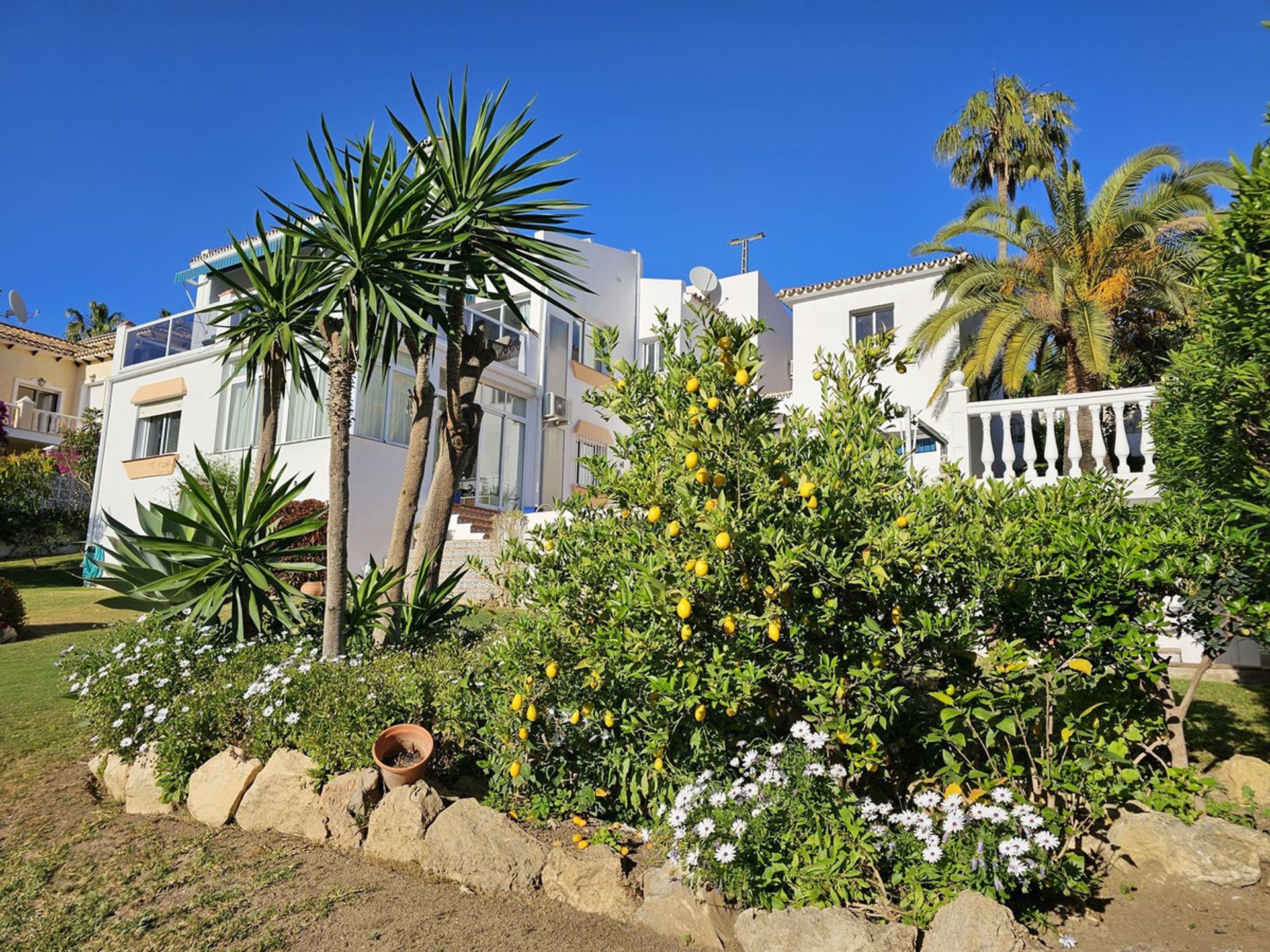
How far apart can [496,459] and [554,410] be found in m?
2.54

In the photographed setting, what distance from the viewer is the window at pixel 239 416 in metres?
19.8

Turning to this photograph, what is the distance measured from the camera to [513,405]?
23.3 m

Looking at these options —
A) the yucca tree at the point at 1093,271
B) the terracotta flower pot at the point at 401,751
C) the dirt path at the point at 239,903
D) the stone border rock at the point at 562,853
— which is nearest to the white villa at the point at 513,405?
the yucca tree at the point at 1093,271

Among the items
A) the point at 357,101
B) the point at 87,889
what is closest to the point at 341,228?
the point at 357,101

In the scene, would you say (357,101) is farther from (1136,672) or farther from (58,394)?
(58,394)

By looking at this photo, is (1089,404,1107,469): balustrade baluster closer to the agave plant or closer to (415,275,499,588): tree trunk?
(415,275,499,588): tree trunk

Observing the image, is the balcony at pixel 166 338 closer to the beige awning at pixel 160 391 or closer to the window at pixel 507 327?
the beige awning at pixel 160 391

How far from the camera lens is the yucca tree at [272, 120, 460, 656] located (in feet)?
21.7

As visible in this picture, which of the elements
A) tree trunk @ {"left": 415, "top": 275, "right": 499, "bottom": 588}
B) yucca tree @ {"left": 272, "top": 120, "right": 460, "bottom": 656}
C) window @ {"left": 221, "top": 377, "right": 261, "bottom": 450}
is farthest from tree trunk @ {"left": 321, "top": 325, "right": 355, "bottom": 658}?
window @ {"left": 221, "top": 377, "right": 261, "bottom": 450}

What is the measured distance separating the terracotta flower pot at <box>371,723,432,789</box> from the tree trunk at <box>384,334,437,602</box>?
2543 millimetres

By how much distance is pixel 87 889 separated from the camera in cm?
425

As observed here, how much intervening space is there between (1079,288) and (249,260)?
52.8ft

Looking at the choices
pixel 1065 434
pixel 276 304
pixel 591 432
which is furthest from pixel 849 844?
pixel 591 432

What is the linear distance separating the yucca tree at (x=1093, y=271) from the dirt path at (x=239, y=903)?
14.9m
